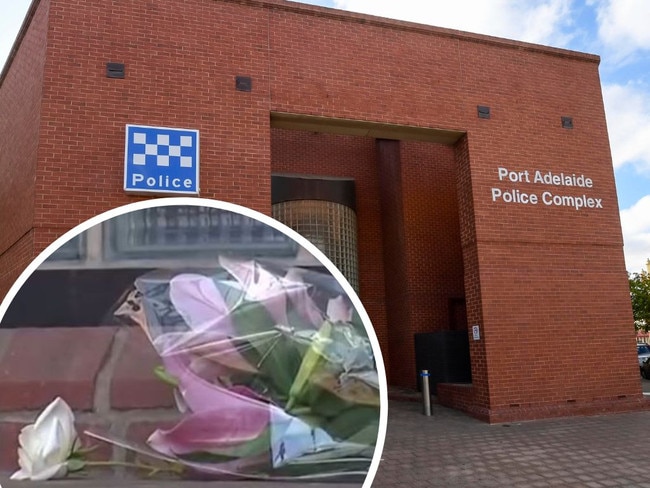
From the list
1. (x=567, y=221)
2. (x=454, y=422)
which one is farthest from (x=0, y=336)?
(x=567, y=221)

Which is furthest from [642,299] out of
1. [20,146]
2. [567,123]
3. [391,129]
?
[20,146]

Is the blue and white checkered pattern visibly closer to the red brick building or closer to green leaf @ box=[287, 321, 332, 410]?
the red brick building

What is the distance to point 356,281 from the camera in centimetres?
1407

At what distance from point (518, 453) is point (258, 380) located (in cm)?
603

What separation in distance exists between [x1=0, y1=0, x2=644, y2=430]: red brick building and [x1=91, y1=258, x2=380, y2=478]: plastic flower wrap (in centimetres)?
624

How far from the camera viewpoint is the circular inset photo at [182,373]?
162 centimetres

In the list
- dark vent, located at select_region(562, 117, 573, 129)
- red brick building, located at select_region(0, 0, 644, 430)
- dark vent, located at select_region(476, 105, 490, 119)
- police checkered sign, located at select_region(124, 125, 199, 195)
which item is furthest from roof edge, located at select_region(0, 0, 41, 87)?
dark vent, located at select_region(562, 117, 573, 129)

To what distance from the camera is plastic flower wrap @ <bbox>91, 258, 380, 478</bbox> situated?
165cm

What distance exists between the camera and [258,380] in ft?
5.43

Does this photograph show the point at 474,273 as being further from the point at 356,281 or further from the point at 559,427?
the point at 356,281

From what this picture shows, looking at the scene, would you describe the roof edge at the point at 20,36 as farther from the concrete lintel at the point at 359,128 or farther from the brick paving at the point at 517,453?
the brick paving at the point at 517,453

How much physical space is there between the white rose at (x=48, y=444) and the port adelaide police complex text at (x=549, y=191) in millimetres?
8682

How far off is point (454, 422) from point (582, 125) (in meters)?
6.01

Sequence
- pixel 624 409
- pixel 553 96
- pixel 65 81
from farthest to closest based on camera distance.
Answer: pixel 553 96
pixel 624 409
pixel 65 81
